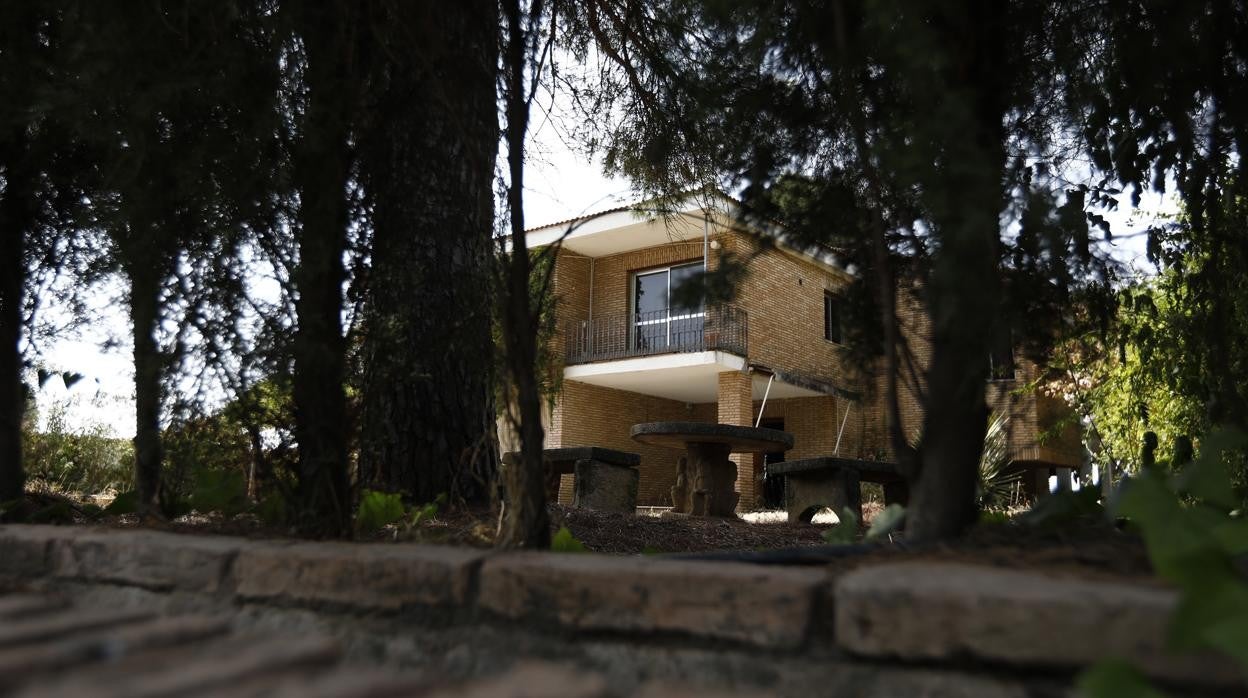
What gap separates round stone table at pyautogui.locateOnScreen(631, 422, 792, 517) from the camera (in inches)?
320

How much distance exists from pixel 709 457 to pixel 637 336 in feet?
28.1

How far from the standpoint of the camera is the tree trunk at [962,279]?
1558 mm

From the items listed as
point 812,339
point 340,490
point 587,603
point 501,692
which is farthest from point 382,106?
point 812,339

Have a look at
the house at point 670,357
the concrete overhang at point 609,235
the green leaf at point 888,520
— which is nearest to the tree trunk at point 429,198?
the green leaf at point 888,520

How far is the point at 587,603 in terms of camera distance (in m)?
1.55

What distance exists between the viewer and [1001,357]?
2.19 meters

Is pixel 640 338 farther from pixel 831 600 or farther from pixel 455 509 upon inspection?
pixel 831 600

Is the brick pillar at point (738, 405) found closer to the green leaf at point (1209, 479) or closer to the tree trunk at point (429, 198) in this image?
the tree trunk at point (429, 198)

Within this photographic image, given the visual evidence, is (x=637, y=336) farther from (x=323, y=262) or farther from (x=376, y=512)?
(x=323, y=262)

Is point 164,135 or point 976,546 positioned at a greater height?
point 164,135

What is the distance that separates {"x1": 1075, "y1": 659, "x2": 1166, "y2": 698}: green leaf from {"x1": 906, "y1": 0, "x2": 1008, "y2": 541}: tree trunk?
638 millimetres

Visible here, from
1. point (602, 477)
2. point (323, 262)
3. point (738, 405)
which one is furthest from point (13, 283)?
point (738, 405)

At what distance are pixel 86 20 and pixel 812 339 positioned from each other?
1643cm

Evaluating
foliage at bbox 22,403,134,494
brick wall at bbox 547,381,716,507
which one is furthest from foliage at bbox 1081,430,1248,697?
brick wall at bbox 547,381,716,507
